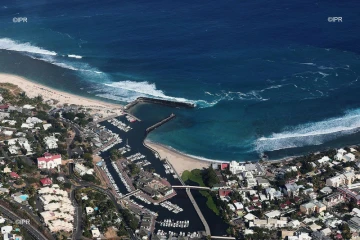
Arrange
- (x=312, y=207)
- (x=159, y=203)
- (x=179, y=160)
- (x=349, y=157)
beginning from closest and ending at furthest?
(x=312, y=207) < (x=159, y=203) < (x=349, y=157) < (x=179, y=160)

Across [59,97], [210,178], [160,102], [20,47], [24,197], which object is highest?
Result: [20,47]

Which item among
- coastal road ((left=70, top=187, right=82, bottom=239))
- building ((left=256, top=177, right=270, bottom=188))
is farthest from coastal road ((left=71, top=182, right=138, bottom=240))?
building ((left=256, top=177, right=270, bottom=188))

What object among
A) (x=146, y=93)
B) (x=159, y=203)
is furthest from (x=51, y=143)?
(x=146, y=93)

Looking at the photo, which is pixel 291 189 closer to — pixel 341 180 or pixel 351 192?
pixel 341 180

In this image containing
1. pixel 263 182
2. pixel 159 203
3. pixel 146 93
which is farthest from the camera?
pixel 146 93

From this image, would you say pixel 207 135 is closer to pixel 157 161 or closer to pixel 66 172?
pixel 157 161

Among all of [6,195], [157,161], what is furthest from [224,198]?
[6,195]

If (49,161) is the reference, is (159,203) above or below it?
below

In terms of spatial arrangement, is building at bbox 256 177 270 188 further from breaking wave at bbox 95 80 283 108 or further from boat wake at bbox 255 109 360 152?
breaking wave at bbox 95 80 283 108
